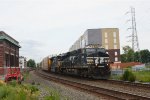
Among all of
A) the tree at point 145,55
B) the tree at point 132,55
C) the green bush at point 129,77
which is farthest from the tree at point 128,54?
the green bush at point 129,77

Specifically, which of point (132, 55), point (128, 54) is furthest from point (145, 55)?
point (132, 55)

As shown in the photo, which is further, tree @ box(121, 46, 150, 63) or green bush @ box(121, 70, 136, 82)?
tree @ box(121, 46, 150, 63)

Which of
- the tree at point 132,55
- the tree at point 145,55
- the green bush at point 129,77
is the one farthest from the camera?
the tree at point 145,55

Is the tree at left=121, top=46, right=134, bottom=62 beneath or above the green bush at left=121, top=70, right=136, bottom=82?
above

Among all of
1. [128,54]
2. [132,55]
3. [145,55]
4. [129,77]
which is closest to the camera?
[129,77]

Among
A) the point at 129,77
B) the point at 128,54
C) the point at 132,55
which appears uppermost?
the point at 128,54

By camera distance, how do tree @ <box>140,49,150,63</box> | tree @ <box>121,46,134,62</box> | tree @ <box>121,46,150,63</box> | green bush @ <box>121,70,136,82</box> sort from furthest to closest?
tree @ <box>140,49,150,63</box>
tree @ <box>121,46,134,62</box>
tree @ <box>121,46,150,63</box>
green bush @ <box>121,70,136,82</box>

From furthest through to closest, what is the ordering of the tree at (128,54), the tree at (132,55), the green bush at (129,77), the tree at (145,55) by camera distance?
the tree at (145,55) < the tree at (128,54) < the tree at (132,55) < the green bush at (129,77)

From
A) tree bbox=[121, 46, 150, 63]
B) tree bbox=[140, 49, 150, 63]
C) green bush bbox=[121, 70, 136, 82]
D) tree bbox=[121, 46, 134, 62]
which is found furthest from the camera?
tree bbox=[140, 49, 150, 63]

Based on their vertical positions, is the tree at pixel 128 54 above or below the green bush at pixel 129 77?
above

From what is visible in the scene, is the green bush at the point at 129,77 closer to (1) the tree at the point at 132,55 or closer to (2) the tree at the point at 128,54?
(1) the tree at the point at 132,55

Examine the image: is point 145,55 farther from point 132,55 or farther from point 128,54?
point 132,55

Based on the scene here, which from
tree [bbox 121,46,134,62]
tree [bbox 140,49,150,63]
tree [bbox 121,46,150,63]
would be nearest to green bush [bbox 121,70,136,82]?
tree [bbox 121,46,150,63]

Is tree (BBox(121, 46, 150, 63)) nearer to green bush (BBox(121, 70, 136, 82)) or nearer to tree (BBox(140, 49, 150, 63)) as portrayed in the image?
tree (BBox(140, 49, 150, 63))
